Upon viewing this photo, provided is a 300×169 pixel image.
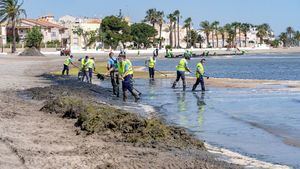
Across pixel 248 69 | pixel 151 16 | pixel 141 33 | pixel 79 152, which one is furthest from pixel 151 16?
Result: pixel 79 152

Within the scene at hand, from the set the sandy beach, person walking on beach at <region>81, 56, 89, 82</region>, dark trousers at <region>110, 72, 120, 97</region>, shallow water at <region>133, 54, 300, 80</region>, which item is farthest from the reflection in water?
shallow water at <region>133, 54, 300, 80</region>

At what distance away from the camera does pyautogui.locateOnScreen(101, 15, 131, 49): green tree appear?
123812mm

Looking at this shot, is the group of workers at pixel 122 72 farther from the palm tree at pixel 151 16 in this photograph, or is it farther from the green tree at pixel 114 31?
the palm tree at pixel 151 16

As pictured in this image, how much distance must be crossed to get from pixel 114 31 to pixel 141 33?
36.1 ft

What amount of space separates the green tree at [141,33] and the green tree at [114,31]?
275 inches

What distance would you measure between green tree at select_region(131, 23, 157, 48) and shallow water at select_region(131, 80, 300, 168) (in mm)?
107744

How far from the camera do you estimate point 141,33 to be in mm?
136625

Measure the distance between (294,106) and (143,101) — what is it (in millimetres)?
5597

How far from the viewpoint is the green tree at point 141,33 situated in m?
136

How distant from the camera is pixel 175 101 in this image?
22672 millimetres

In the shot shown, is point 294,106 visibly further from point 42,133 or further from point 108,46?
point 108,46

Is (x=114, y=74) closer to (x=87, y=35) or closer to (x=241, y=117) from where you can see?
(x=241, y=117)

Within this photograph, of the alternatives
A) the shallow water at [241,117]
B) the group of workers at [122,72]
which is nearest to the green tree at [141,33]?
the group of workers at [122,72]

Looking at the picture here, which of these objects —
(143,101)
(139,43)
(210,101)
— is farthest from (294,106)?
(139,43)
